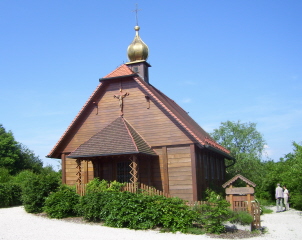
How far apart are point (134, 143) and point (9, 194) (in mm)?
9839

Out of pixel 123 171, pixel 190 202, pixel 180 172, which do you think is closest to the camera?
pixel 190 202

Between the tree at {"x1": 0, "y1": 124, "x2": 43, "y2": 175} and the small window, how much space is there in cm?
3067

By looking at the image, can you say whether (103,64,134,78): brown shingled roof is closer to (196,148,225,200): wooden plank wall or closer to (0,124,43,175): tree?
(196,148,225,200): wooden plank wall

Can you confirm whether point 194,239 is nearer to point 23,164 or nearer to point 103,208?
point 103,208

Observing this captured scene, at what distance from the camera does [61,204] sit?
1681cm

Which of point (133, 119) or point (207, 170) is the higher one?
point (133, 119)

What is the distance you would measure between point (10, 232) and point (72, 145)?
333 inches

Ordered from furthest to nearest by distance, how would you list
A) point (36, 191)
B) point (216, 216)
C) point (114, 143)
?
point (114, 143)
point (36, 191)
point (216, 216)

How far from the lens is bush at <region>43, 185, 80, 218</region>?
16.7 metres

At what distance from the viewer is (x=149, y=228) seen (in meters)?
14.2

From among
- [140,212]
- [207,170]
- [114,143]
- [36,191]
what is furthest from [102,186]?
[207,170]

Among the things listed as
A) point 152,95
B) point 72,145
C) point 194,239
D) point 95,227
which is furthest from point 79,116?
point 194,239

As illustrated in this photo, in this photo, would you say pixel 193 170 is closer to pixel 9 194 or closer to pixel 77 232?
pixel 77 232

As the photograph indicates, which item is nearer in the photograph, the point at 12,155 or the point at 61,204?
the point at 61,204
